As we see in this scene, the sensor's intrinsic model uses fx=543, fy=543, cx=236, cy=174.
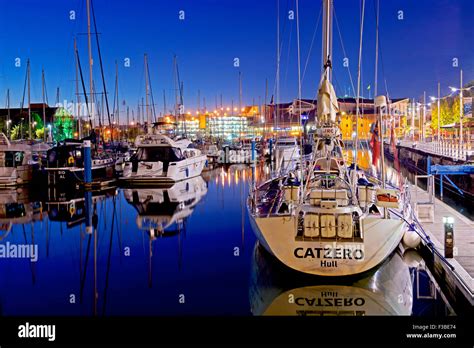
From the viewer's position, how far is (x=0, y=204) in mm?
15625

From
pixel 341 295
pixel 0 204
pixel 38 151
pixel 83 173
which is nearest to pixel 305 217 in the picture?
pixel 341 295

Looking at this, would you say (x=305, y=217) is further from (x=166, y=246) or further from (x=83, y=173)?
(x=83, y=173)

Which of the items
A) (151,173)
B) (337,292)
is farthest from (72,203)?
(337,292)

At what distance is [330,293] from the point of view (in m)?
6.93

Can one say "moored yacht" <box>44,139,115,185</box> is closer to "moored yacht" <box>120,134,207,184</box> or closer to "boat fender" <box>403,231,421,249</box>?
"moored yacht" <box>120,134,207,184</box>

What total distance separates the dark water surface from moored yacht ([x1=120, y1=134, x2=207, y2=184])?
250 inches

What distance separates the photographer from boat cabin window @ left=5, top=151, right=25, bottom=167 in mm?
19805

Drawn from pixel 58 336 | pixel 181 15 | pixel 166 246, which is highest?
pixel 181 15

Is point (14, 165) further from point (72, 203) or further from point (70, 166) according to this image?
point (72, 203)

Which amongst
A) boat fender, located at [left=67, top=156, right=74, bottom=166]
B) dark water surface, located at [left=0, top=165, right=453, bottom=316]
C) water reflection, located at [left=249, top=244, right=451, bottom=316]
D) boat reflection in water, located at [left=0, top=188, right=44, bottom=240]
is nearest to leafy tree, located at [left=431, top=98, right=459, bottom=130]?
boat fender, located at [left=67, top=156, right=74, bottom=166]

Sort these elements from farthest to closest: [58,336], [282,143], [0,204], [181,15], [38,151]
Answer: [282,143]
[38,151]
[0,204]
[181,15]
[58,336]

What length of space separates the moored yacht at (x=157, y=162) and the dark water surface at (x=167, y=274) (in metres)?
6.34

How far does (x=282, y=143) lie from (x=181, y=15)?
22.0 metres

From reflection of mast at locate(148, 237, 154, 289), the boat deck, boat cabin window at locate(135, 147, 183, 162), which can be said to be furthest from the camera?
boat cabin window at locate(135, 147, 183, 162)
